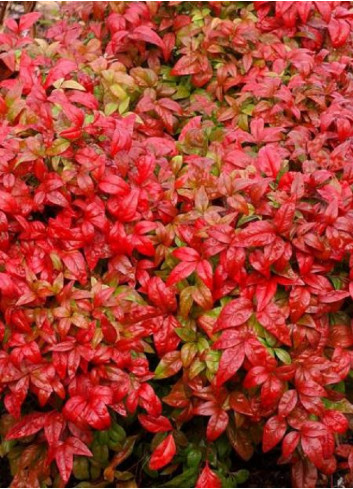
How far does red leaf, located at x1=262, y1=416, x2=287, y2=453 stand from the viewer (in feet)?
6.31

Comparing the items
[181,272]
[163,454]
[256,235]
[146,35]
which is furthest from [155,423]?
[146,35]

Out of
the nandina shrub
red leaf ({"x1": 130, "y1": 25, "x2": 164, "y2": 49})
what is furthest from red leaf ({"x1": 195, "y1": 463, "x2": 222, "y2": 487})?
red leaf ({"x1": 130, "y1": 25, "x2": 164, "y2": 49})

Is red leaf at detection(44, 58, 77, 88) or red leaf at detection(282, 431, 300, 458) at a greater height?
red leaf at detection(44, 58, 77, 88)

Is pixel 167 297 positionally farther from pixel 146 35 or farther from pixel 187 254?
pixel 146 35

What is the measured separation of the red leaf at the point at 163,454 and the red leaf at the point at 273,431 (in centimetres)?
25

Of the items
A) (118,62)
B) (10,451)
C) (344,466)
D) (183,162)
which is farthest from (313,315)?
(118,62)

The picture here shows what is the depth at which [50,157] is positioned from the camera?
6.93 ft

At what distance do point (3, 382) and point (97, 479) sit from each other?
448 millimetres

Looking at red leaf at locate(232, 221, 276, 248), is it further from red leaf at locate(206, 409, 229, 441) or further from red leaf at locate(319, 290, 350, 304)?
red leaf at locate(206, 409, 229, 441)

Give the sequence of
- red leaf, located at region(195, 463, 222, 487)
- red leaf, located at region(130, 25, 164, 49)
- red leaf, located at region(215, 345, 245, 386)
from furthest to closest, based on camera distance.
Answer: red leaf, located at region(130, 25, 164, 49)
red leaf, located at region(195, 463, 222, 487)
red leaf, located at region(215, 345, 245, 386)

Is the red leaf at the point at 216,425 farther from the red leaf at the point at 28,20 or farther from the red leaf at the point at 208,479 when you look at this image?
the red leaf at the point at 28,20

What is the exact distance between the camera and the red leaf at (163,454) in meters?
1.98

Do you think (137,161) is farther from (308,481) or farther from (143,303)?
(308,481)

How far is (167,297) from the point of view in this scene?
1990mm
